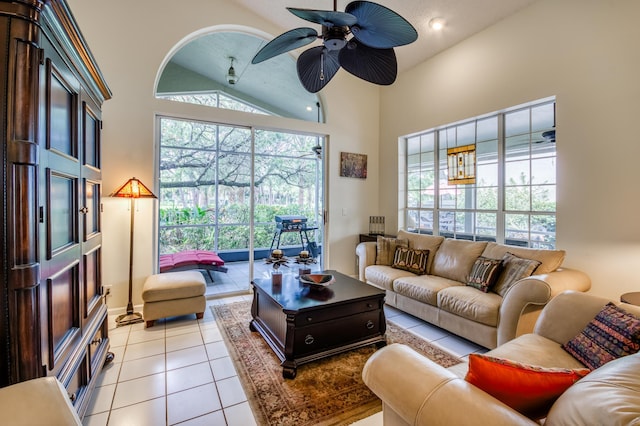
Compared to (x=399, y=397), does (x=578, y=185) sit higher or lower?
higher

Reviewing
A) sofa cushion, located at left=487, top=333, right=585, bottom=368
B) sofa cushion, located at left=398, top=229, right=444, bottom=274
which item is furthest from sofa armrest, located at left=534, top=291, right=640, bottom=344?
sofa cushion, located at left=398, top=229, right=444, bottom=274

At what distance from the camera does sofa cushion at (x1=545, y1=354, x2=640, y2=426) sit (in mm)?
730

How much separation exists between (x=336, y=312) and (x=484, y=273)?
5.41ft

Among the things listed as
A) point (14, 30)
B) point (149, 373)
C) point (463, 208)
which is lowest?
Answer: point (149, 373)

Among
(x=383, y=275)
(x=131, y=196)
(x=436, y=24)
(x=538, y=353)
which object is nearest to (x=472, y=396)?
(x=538, y=353)

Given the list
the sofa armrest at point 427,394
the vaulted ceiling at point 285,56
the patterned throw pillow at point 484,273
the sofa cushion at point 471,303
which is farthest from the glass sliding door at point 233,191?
the sofa armrest at point 427,394

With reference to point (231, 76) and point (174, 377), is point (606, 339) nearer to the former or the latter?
point (174, 377)

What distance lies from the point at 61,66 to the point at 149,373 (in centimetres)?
216

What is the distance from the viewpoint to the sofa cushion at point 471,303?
251 centimetres

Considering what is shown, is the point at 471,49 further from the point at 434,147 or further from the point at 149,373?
the point at 149,373

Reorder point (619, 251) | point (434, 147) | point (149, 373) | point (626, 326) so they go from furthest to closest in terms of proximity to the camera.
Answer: point (434, 147)
point (619, 251)
point (149, 373)
point (626, 326)

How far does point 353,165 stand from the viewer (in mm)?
5031

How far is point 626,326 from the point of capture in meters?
1.45

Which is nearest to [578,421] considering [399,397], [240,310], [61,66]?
[399,397]
